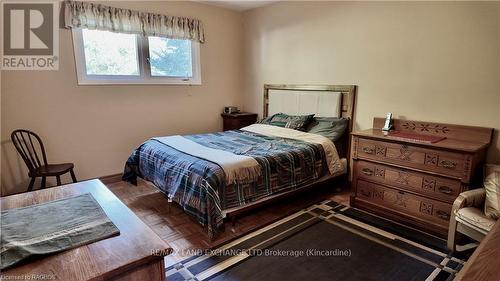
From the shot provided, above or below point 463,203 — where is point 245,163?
above

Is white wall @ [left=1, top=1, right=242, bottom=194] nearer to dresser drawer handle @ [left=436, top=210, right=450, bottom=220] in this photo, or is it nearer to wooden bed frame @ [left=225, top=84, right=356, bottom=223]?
wooden bed frame @ [left=225, top=84, right=356, bottom=223]

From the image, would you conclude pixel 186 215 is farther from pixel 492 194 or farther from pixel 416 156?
pixel 492 194

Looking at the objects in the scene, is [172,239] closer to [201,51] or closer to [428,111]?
[428,111]

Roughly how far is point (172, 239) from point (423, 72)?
277 centimetres

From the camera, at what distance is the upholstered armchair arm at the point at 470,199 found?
200cm

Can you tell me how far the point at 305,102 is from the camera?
12.4 feet

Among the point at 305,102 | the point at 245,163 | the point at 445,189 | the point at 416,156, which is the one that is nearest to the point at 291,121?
the point at 305,102

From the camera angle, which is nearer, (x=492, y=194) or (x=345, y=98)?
(x=492, y=194)

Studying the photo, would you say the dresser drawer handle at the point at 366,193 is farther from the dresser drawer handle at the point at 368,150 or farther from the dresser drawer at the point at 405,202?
the dresser drawer handle at the point at 368,150

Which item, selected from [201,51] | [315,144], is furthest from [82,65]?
[315,144]

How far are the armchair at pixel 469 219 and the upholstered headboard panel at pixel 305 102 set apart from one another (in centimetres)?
166

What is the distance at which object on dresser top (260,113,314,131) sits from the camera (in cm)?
356

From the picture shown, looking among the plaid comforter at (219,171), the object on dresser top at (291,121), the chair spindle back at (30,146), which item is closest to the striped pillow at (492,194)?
the plaid comforter at (219,171)

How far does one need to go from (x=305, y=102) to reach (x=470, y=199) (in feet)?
7.04
